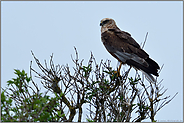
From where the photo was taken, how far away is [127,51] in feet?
22.6

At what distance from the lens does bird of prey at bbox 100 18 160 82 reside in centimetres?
639

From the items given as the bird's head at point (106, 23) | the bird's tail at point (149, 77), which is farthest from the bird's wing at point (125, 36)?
the bird's tail at point (149, 77)

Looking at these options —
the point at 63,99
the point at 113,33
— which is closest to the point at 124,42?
the point at 113,33

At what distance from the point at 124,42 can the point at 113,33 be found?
0.52 m

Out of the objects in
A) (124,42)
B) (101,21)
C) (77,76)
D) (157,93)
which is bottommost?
(157,93)

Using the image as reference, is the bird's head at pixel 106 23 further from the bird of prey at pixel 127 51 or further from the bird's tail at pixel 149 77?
the bird's tail at pixel 149 77

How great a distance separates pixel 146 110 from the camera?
5.09 meters

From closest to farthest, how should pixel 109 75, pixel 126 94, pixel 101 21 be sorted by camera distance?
1. pixel 126 94
2. pixel 109 75
3. pixel 101 21

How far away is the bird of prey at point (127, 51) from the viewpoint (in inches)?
251

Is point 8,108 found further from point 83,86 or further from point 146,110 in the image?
point 146,110

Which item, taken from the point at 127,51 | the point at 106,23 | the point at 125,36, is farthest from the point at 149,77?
the point at 106,23

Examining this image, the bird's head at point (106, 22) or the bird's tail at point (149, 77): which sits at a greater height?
the bird's head at point (106, 22)

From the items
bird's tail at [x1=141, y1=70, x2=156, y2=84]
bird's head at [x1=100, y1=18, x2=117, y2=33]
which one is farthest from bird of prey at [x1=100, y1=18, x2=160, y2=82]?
bird's head at [x1=100, y1=18, x2=117, y2=33]

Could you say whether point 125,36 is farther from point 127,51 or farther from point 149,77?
point 149,77
